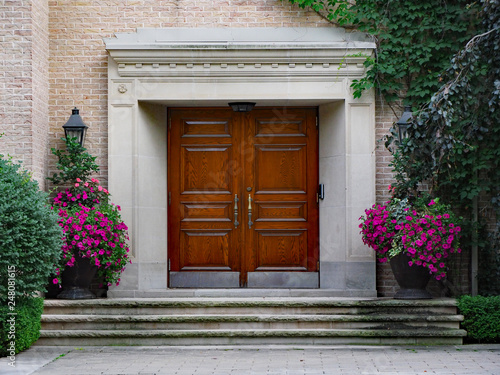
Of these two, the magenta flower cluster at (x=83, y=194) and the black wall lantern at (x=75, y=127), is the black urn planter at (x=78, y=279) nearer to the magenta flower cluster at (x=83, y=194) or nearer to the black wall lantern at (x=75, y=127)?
the magenta flower cluster at (x=83, y=194)

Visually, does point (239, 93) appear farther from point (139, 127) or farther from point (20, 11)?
A: point (20, 11)

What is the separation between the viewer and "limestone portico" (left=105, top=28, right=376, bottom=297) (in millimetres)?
8906

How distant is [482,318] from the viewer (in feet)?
25.9

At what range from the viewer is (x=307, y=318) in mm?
7996

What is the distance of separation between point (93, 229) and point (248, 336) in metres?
2.11

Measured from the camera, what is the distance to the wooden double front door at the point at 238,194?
9.52m

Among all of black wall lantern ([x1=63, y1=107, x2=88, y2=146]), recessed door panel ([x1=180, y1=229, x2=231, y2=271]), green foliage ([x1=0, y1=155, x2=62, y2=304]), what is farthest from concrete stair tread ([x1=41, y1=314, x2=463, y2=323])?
black wall lantern ([x1=63, y1=107, x2=88, y2=146])

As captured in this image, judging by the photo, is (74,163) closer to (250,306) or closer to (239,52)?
(239,52)

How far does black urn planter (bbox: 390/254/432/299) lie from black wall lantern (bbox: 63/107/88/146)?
4.03 meters

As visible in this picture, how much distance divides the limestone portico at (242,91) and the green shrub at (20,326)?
1.40m

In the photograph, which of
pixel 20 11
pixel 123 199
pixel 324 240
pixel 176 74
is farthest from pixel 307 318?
pixel 20 11

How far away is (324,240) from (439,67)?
8.49ft

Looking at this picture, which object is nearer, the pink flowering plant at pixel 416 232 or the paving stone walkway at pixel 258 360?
the paving stone walkway at pixel 258 360

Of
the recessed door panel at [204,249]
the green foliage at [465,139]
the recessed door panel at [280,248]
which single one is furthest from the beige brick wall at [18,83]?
the green foliage at [465,139]
